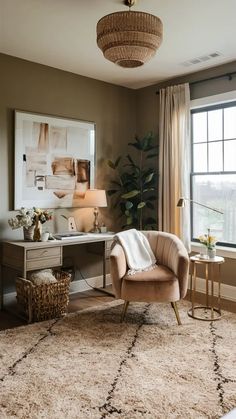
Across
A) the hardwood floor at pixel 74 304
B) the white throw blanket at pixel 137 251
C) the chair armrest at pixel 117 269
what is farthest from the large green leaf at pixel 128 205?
the chair armrest at pixel 117 269

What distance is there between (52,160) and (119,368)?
8.29ft


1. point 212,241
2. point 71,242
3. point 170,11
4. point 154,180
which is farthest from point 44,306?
point 170,11

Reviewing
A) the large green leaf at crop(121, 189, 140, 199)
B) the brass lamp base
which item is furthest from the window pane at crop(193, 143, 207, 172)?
the brass lamp base

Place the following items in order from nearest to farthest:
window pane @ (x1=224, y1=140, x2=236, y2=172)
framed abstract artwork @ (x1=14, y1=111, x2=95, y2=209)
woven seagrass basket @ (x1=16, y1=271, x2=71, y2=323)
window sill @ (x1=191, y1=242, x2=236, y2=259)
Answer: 1. woven seagrass basket @ (x1=16, y1=271, x2=71, y2=323)
2. framed abstract artwork @ (x1=14, y1=111, x2=95, y2=209)
3. window sill @ (x1=191, y1=242, x2=236, y2=259)
4. window pane @ (x1=224, y1=140, x2=236, y2=172)

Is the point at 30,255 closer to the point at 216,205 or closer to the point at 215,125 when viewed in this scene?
the point at 216,205

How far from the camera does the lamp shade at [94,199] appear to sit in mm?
4254

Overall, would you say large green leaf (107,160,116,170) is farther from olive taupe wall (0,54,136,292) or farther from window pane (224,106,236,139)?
window pane (224,106,236,139)

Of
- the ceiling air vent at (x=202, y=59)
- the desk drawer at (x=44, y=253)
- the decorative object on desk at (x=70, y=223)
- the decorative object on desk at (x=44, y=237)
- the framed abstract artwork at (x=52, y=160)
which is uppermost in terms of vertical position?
the ceiling air vent at (x=202, y=59)

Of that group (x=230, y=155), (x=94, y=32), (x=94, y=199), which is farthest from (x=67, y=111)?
(x=230, y=155)

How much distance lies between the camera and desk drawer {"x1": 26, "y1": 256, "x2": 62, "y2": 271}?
11.2ft

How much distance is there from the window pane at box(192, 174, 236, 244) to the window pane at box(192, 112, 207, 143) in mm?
474

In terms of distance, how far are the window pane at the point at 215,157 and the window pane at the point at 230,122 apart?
0.49ft

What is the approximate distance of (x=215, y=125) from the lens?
14.2 feet

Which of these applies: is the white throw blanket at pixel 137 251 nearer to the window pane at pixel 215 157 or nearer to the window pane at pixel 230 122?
the window pane at pixel 215 157
